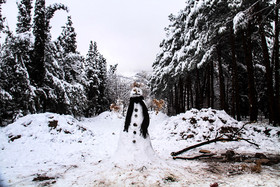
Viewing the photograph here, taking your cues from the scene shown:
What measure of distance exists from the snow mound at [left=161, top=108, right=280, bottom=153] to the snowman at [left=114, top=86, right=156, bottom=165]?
3.85m

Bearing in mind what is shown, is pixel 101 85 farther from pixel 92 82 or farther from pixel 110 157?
pixel 110 157

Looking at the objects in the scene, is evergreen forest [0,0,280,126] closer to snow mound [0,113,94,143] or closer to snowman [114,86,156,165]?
snow mound [0,113,94,143]

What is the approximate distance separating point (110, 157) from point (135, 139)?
57.0 inches

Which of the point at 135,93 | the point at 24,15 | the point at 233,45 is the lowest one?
the point at 135,93

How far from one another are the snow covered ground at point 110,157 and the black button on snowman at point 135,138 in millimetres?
218

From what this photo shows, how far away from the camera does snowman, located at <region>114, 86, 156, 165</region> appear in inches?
171

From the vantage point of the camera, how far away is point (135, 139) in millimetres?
4566

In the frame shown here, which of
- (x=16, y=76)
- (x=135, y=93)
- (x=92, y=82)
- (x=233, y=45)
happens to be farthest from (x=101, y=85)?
(x=135, y=93)

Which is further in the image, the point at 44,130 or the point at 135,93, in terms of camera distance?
the point at 44,130

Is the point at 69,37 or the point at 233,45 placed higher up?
the point at 69,37

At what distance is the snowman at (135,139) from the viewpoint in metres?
4.34

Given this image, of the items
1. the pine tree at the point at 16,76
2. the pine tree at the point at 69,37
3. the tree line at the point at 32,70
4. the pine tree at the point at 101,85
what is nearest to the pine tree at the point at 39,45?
the tree line at the point at 32,70

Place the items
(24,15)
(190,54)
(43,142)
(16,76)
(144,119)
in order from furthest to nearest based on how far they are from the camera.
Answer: (24,15)
(190,54)
(16,76)
(43,142)
(144,119)

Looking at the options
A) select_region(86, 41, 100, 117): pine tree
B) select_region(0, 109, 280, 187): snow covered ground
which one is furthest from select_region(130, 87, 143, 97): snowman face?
select_region(86, 41, 100, 117): pine tree
